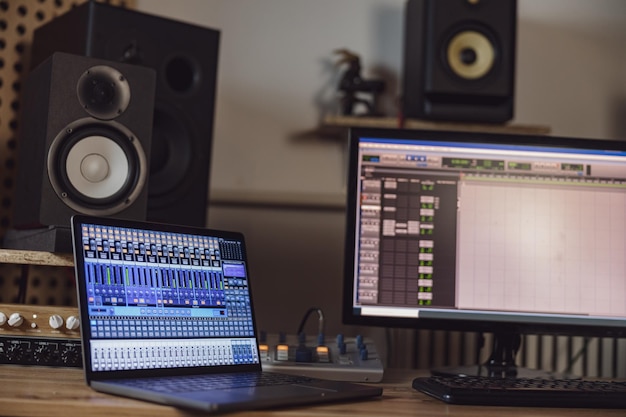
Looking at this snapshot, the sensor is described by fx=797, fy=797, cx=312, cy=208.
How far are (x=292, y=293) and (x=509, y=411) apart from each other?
83 cm

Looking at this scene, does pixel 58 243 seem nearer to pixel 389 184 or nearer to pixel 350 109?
pixel 389 184

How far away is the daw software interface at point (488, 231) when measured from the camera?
1.28 metres

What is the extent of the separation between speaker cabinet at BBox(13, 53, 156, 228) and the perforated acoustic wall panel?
346 mm

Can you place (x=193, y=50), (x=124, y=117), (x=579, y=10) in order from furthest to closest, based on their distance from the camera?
(x=579, y=10) → (x=193, y=50) → (x=124, y=117)

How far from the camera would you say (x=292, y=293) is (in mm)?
1733

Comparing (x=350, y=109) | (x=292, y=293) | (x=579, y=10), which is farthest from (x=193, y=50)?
(x=579, y=10)

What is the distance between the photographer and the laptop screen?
974 millimetres

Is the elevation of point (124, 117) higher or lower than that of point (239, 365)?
higher

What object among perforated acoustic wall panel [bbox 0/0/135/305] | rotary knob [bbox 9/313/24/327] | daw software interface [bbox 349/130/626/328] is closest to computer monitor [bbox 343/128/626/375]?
daw software interface [bbox 349/130/626/328]

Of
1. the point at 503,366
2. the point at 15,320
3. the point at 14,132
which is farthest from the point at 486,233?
the point at 14,132

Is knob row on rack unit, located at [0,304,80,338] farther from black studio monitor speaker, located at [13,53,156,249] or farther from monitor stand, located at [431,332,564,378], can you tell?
monitor stand, located at [431,332,564,378]

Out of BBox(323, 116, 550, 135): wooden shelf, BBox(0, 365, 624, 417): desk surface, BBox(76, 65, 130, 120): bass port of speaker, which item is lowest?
BBox(0, 365, 624, 417): desk surface

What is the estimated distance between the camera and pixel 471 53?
1630mm

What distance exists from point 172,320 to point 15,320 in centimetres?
22
